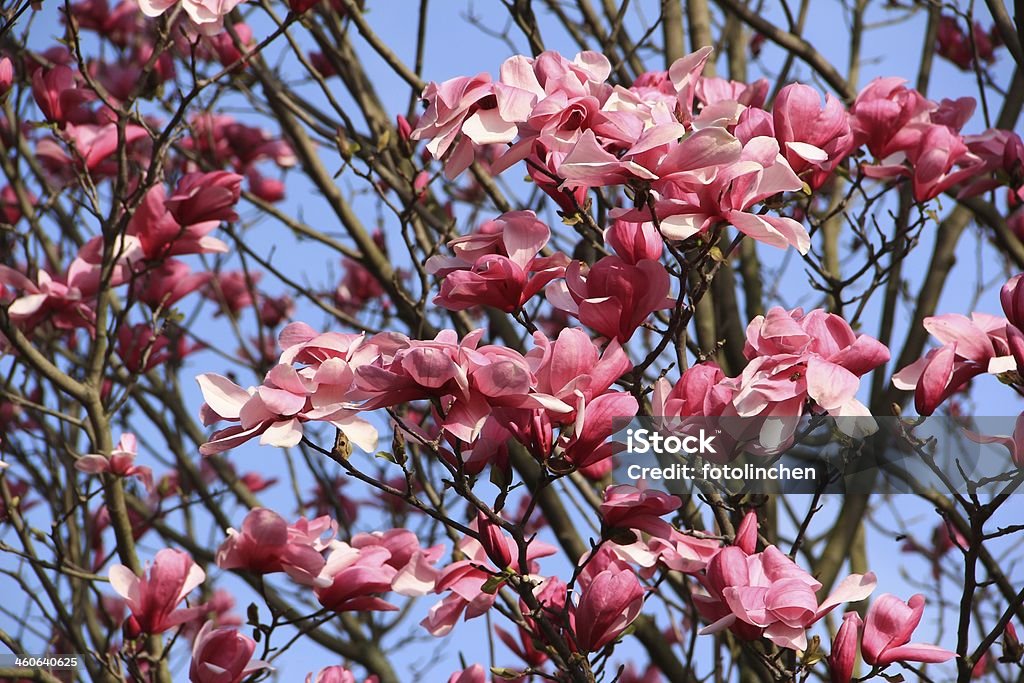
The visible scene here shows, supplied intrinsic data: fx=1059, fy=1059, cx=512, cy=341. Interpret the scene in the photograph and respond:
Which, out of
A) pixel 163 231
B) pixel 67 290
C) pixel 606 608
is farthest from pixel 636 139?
pixel 67 290

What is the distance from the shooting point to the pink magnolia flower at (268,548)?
1.57 m

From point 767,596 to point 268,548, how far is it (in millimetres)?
749

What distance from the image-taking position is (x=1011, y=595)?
1948mm

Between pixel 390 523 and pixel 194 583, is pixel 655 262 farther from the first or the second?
pixel 390 523

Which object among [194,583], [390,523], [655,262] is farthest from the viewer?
[390,523]

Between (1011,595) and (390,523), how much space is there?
6.57ft

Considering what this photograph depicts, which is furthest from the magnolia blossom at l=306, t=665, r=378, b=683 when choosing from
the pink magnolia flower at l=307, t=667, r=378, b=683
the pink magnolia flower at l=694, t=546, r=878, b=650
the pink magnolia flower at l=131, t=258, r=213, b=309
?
the pink magnolia flower at l=131, t=258, r=213, b=309

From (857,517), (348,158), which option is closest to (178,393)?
(348,158)

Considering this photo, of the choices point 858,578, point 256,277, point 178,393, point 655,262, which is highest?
point 256,277

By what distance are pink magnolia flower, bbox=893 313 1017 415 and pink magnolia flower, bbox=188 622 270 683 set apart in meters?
1.00

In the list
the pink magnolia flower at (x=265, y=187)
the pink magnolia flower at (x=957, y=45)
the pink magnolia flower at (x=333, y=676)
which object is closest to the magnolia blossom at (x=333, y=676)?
the pink magnolia flower at (x=333, y=676)

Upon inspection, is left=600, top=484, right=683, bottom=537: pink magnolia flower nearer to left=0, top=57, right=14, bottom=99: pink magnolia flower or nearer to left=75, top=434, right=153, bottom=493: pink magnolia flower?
left=75, top=434, right=153, bottom=493: pink magnolia flower

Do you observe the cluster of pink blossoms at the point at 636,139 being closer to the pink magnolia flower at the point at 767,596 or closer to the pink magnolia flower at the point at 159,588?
the pink magnolia flower at the point at 767,596

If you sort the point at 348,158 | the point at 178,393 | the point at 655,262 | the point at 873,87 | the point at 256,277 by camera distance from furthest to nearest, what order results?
the point at 256,277
the point at 178,393
the point at 348,158
the point at 873,87
the point at 655,262
